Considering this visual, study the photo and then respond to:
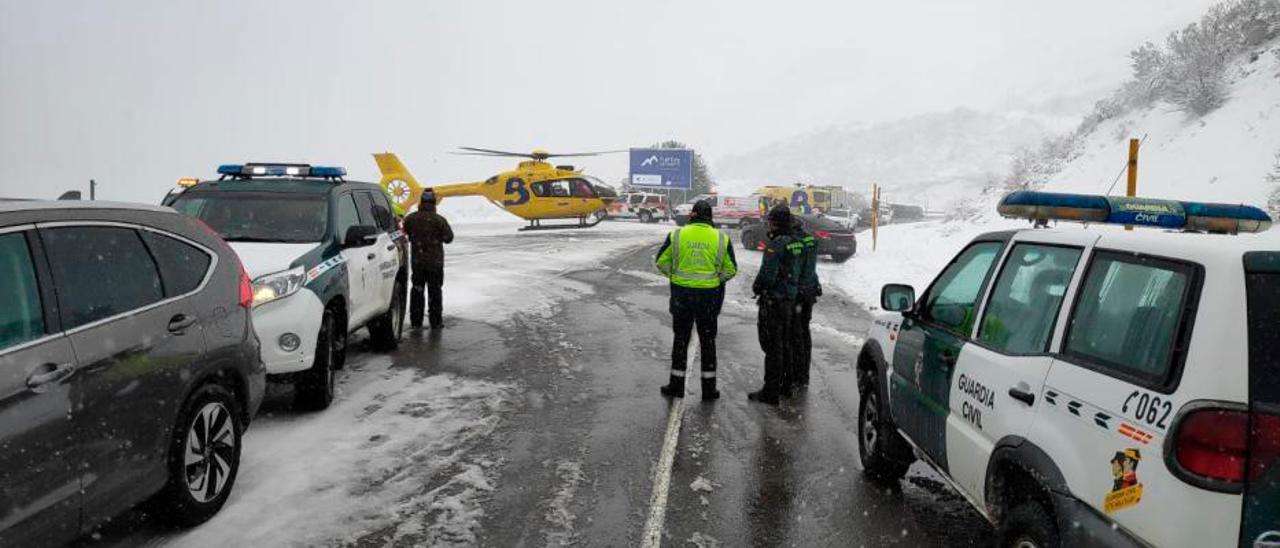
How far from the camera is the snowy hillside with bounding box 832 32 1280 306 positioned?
19.0 m

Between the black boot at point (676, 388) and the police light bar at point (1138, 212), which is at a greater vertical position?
the police light bar at point (1138, 212)

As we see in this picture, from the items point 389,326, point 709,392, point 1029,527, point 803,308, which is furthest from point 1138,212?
point 389,326

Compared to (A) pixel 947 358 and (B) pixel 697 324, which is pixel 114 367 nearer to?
(A) pixel 947 358

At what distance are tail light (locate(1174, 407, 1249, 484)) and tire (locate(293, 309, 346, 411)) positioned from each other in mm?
5783

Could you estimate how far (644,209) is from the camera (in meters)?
49.6

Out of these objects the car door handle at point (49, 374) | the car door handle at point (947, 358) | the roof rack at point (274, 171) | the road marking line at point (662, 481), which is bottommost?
the road marking line at point (662, 481)

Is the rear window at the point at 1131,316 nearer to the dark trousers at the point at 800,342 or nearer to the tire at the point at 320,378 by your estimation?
the dark trousers at the point at 800,342

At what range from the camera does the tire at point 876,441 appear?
5246 mm

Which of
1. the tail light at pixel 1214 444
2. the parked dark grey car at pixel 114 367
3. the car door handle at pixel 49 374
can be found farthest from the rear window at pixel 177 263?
the tail light at pixel 1214 444

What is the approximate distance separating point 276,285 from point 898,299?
4475 mm

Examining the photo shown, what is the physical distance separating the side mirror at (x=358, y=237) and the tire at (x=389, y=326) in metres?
1.89

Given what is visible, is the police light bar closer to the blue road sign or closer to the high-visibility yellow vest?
the high-visibility yellow vest

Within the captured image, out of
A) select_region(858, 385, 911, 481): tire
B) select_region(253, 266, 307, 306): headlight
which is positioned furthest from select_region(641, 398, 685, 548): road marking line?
select_region(253, 266, 307, 306): headlight

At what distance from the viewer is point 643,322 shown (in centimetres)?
1223
